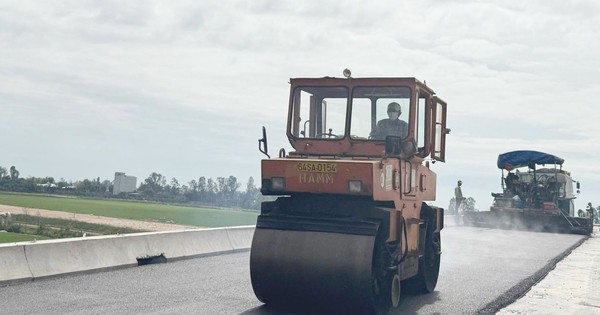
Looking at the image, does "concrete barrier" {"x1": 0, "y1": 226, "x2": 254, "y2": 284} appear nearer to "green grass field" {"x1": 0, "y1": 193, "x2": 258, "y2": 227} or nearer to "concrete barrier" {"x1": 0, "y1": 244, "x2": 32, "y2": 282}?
"concrete barrier" {"x1": 0, "y1": 244, "x2": 32, "y2": 282}

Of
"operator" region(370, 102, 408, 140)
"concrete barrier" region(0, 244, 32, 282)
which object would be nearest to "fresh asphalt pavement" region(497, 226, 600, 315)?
"operator" region(370, 102, 408, 140)

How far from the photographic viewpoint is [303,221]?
809cm

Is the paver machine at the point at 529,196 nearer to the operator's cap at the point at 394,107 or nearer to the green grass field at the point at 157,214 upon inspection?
the operator's cap at the point at 394,107

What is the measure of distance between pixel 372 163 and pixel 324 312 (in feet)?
5.97

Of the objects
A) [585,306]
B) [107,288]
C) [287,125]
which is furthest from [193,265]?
[585,306]

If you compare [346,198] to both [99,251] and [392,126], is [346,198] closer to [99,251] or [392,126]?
[392,126]

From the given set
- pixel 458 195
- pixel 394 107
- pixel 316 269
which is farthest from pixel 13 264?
pixel 458 195

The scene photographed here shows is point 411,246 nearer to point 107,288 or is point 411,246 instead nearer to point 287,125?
point 287,125

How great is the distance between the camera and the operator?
898cm

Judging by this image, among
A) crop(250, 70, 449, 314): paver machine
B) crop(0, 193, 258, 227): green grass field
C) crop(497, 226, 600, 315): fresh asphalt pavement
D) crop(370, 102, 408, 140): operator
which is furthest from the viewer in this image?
crop(0, 193, 258, 227): green grass field

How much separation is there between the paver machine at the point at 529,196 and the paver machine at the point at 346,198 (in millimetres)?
21836

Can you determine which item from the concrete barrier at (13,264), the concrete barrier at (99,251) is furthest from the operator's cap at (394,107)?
the concrete barrier at (13,264)

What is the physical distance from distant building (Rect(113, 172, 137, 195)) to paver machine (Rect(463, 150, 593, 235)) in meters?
155

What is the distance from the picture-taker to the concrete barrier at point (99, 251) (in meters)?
9.59
